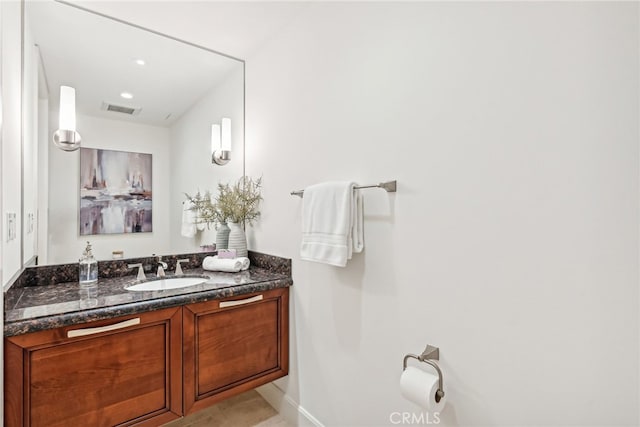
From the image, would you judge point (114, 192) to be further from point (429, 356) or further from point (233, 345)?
point (429, 356)

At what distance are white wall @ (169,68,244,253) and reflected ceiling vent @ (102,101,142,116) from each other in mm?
235

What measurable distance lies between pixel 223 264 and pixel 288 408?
97 cm

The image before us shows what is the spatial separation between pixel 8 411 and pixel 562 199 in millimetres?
1949

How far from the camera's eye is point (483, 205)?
107 centimetres

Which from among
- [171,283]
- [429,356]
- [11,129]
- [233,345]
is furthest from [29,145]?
[429,356]

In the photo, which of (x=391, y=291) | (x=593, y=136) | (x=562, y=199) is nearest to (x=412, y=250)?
(x=391, y=291)

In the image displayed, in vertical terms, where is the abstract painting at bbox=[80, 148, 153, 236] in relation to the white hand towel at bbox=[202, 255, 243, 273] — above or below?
above

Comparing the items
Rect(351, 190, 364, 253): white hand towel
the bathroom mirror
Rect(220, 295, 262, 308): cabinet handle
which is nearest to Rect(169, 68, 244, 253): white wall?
the bathroom mirror

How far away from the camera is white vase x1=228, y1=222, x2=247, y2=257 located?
221cm

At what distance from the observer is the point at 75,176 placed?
1837mm

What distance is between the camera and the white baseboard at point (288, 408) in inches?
71.3

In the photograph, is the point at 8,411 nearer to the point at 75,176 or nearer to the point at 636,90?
the point at 75,176

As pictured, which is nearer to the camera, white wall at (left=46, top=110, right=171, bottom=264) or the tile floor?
white wall at (left=46, top=110, right=171, bottom=264)

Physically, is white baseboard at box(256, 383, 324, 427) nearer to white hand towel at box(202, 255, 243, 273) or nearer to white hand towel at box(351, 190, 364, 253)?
white hand towel at box(202, 255, 243, 273)
